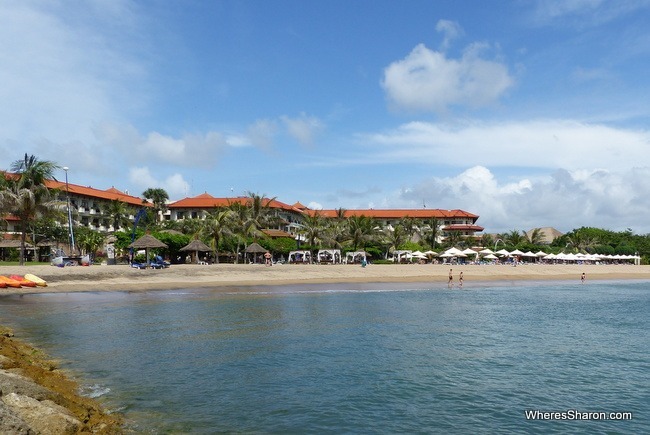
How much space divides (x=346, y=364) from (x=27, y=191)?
3665 cm

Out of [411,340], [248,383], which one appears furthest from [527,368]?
[248,383]

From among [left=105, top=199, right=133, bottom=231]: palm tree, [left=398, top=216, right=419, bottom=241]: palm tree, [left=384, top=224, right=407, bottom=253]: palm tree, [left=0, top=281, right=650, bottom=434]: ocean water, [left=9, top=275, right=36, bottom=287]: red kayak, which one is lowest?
[left=0, top=281, right=650, bottom=434]: ocean water

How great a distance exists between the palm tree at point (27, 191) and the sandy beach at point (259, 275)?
5078 mm

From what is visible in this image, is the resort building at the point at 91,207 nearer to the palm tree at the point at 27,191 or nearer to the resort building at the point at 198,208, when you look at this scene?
the resort building at the point at 198,208

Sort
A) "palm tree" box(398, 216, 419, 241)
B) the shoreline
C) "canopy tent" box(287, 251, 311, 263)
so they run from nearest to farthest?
the shoreline
"canopy tent" box(287, 251, 311, 263)
"palm tree" box(398, 216, 419, 241)

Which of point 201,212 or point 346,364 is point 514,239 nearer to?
point 201,212

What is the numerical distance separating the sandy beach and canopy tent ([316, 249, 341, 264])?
910 centimetres

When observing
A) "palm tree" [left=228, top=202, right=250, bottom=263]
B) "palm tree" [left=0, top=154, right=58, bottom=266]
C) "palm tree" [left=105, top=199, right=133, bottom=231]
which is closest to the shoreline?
"palm tree" [left=0, top=154, right=58, bottom=266]

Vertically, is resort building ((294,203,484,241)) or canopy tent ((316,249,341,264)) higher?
resort building ((294,203,484,241))

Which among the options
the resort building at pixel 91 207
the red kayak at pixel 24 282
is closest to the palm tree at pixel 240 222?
the red kayak at pixel 24 282

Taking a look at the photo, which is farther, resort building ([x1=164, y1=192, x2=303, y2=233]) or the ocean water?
resort building ([x1=164, y1=192, x2=303, y2=233])

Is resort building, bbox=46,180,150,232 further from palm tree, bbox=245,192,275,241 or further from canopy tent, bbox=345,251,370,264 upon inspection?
canopy tent, bbox=345,251,370,264

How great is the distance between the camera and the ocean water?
10.2m

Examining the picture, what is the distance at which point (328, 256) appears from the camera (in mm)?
70250
